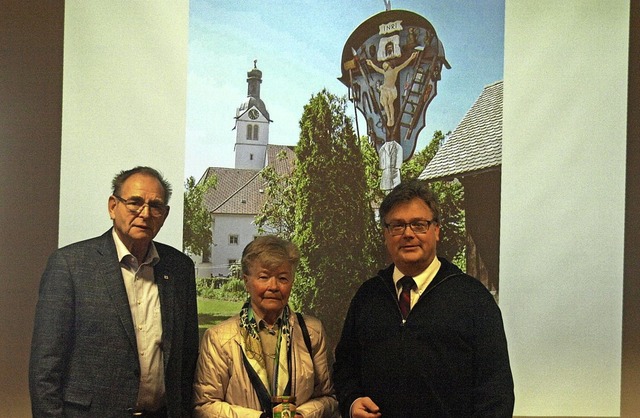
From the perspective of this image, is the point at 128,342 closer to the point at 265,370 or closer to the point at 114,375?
the point at 114,375

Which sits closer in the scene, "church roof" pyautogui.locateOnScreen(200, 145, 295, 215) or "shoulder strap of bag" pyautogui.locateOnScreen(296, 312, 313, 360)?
"shoulder strap of bag" pyautogui.locateOnScreen(296, 312, 313, 360)

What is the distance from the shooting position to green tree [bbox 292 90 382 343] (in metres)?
3.72

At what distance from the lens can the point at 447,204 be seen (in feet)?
12.6

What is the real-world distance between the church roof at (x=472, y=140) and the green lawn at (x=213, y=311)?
3.96 ft

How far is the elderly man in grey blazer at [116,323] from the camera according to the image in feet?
7.48

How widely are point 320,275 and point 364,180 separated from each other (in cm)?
55

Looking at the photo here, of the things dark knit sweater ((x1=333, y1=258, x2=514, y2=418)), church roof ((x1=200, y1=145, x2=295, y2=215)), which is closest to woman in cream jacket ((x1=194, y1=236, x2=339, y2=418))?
dark knit sweater ((x1=333, y1=258, x2=514, y2=418))

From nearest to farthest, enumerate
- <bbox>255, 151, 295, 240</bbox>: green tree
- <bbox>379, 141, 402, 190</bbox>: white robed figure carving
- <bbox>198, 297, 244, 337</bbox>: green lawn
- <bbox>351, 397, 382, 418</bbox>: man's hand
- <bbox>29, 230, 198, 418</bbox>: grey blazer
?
<bbox>29, 230, 198, 418</bbox>: grey blazer < <bbox>351, 397, 382, 418</bbox>: man's hand < <bbox>198, 297, 244, 337</bbox>: green lawn < <bbox>255, 151, 295, 240</bbox>: green tree < <bbox>379, 141, 402, 190</bbox>: white robed figure carving

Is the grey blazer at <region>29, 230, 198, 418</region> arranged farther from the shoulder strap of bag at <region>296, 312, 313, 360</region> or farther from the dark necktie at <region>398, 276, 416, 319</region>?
the dark necktie at <region>398, 276, 416, 319</region>

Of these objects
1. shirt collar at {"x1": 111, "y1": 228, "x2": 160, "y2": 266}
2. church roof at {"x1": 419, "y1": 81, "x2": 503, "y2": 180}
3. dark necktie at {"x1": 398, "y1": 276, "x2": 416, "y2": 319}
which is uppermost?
church roof at {"x1": 419, "y1": 81, "x2": 503, "y2": 180}

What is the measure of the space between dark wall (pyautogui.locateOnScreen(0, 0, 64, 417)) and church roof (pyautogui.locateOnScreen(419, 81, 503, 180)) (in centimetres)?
188

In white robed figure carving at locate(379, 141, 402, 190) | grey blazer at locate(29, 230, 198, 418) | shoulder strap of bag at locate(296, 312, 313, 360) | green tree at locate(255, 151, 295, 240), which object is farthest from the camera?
white robed figure carving at locate(379, 141, 402, 190)

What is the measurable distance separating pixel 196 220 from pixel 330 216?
27.1 inches

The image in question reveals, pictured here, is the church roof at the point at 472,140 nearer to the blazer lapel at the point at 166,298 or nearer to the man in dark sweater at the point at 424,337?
the man in dark sweater at the point at 424,337
